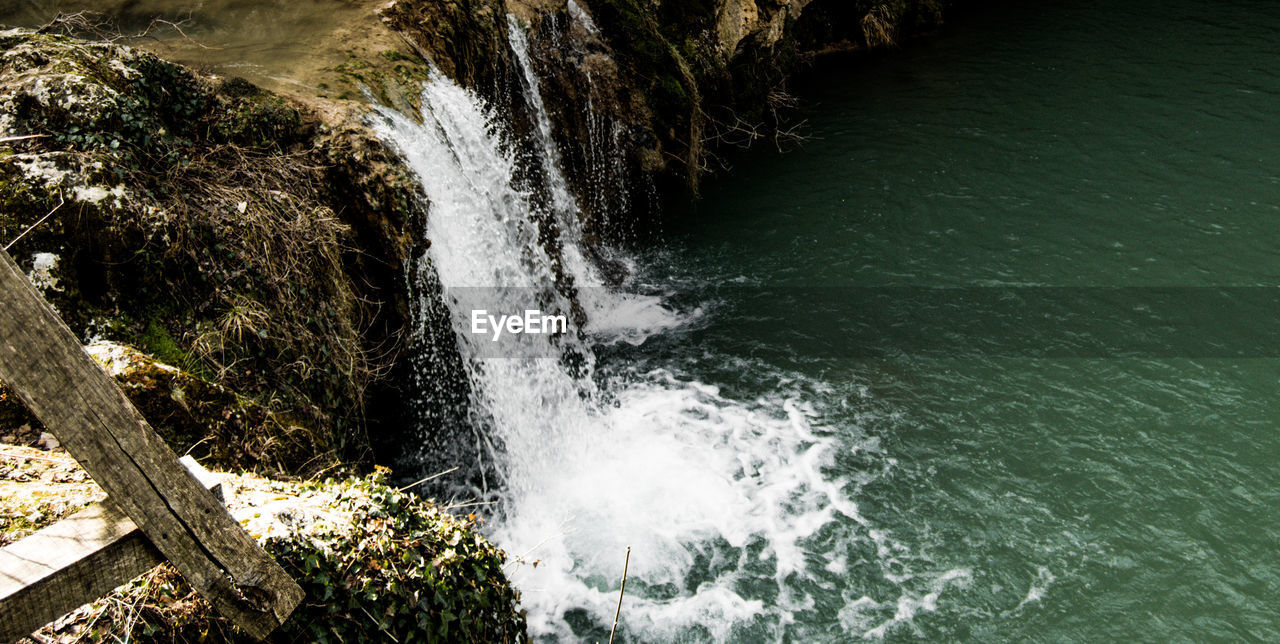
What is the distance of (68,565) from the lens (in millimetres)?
Result: 1950

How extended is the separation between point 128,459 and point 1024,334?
304 inches

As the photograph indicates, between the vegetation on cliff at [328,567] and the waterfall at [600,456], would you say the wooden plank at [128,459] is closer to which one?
the vegetation on cliff at [328,567]

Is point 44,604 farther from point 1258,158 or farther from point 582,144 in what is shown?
point 1258,158

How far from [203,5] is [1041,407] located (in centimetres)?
885

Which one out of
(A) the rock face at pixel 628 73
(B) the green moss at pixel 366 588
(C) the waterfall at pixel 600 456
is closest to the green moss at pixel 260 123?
(C) the waterfall at pixel 600 456

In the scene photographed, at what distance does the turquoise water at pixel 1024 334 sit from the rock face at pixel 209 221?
3.18 m

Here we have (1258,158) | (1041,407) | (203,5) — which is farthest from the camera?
(1258,158)

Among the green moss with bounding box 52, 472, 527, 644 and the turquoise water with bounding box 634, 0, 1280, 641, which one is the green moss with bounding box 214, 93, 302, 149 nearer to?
the green moss with bounding box 52, 472, 527, 644

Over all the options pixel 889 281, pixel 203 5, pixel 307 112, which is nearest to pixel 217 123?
pixel 307 112

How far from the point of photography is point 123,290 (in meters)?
4.37

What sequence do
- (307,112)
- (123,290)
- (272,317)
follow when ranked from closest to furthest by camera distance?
(123,290), (272,317), (307,112)

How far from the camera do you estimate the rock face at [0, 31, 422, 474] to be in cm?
427

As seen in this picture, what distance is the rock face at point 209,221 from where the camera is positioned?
427 centimetres

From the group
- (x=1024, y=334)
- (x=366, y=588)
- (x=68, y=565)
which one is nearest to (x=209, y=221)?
(x=366, y=588)
